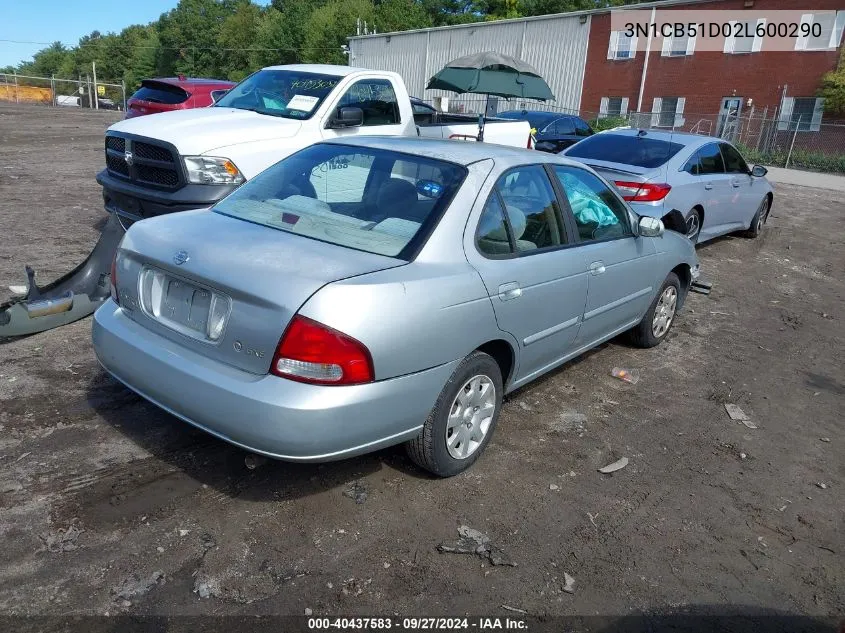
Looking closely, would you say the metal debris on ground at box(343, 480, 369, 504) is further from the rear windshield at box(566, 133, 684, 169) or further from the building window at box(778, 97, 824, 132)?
the building window at box(778, 97, 824, 132)

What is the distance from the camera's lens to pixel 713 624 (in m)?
2.83

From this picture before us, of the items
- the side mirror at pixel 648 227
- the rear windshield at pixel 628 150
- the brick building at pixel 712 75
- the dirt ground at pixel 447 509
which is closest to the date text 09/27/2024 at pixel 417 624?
the dirt ground at pixel 447 509

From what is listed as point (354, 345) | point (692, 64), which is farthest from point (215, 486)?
point (692, 64)

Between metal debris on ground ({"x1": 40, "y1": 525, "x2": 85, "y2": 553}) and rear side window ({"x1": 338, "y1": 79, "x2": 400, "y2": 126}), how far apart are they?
17.8ft

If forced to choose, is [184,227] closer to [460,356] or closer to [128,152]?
[460,356]

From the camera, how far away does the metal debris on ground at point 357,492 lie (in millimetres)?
3438

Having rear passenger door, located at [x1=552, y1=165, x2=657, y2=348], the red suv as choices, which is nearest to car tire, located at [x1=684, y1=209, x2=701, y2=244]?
rear passenger door, located at [x1=552, y1=165, x2=657, y2=348]

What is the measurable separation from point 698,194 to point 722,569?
667 centimetres

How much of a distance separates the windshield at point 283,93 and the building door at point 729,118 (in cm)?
2638

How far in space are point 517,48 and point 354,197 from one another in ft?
127

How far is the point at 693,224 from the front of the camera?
910 centimetres

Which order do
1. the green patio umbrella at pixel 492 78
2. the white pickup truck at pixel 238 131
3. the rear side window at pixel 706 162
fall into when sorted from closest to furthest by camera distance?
the white pickup truck at pixel 238 131, the rear side window at pixel 706 162, the green patio umbrella at pixel 492 78

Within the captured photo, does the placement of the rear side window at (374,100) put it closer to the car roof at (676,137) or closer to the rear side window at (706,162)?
the car roof at (676,137)

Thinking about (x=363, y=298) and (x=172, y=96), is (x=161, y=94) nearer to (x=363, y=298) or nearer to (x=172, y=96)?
(x=172, y=96)
